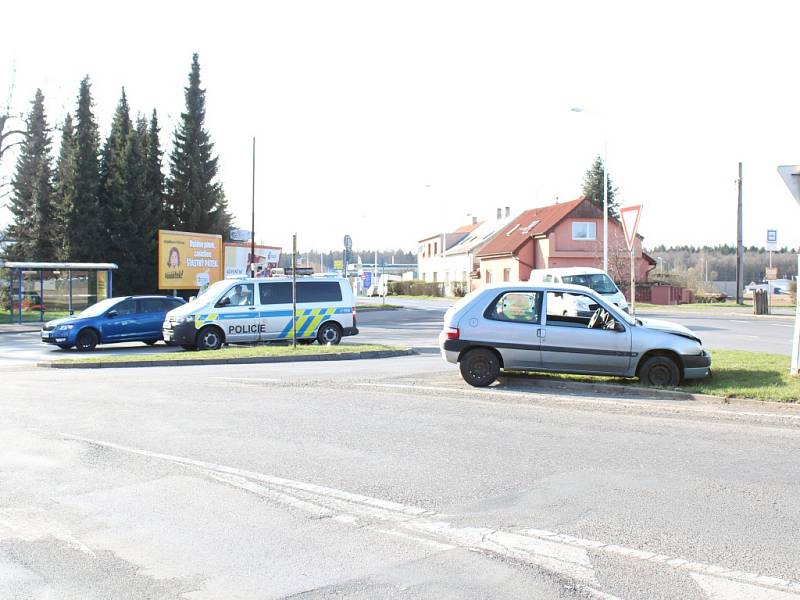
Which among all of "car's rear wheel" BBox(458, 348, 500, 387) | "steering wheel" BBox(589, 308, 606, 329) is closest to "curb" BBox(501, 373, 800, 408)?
"car's rear wheel" BBox(458, 348, 500, 387)

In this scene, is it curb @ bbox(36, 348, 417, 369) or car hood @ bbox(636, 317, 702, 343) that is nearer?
car hood @ bbox(636, 317, 702, 343)

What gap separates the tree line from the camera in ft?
185

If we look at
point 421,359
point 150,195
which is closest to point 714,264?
point 150,195

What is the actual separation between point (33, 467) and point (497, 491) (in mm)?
4299

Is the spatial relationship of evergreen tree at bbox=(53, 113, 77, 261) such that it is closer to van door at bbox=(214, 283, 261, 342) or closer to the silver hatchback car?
van door at bbox=(214, 283, 261, 342)

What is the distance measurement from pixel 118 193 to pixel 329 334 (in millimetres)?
39569

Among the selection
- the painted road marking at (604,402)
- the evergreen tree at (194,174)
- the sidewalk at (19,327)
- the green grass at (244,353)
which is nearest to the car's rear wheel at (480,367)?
the painted road marking at (604,402)

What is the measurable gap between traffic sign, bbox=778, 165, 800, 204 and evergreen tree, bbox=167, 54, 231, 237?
186 ft

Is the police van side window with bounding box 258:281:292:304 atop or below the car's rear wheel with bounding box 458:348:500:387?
atop

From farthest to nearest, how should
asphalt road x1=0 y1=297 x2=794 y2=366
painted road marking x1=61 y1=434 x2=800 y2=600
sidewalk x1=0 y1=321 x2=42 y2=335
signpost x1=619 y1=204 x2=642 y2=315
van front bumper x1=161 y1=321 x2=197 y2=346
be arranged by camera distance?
sidewalk x1=0 y1=321 x2=42 y2=335, van front bumper x1=161 y1=321 x2=197 y2=346, asphalt road x1=0 y1=297 x2=794 y2=366, signpost x1=619 y1=204 x2=642 y2=315, painted road marking x1=61 y1=434 x2=800 y2=600

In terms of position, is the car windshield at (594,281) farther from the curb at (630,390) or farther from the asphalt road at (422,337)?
the curb at (630,390)

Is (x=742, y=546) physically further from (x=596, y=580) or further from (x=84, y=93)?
(x=84, y=93)

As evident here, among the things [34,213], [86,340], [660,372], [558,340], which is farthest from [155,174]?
[660,372]

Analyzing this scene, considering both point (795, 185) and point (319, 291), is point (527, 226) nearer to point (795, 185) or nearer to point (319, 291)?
point (319, 291)
